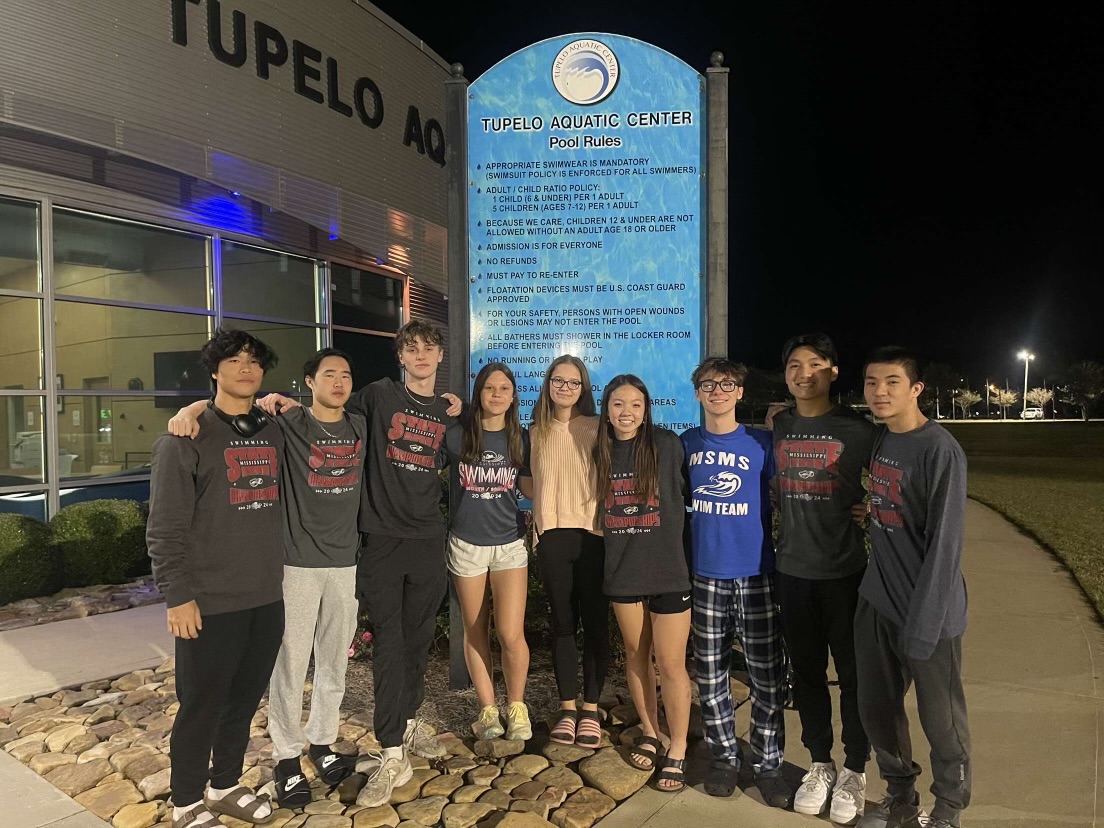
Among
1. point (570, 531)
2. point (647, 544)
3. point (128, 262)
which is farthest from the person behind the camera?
point (128, 262)

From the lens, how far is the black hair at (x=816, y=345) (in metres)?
3.18

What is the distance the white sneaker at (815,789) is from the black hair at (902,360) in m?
1.62

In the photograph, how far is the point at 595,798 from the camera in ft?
10.4

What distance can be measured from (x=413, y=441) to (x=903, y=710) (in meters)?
2.28

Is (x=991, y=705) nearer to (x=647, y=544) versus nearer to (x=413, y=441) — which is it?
(x=647, y=544)

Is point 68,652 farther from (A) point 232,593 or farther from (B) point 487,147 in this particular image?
(B) point 487,147

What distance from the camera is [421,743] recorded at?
3623 millimetres

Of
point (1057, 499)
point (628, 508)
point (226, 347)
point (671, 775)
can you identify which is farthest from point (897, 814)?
point (1057, 499)

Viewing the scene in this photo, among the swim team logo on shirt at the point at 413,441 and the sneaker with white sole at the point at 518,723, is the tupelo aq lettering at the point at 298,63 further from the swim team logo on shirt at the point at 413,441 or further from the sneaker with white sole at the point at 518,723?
the sneaker with white sole at the point at 518,723

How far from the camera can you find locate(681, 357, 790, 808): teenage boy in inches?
127

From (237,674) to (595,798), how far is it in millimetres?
1545

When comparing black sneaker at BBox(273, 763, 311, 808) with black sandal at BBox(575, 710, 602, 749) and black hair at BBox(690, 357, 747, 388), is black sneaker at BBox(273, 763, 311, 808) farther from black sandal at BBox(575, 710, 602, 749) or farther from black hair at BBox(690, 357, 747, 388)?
black hair at BBox(690, 357, 747, 388)

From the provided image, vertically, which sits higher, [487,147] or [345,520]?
[487,147]

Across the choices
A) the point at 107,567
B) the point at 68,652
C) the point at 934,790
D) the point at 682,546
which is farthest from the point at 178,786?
the point at 107,567
